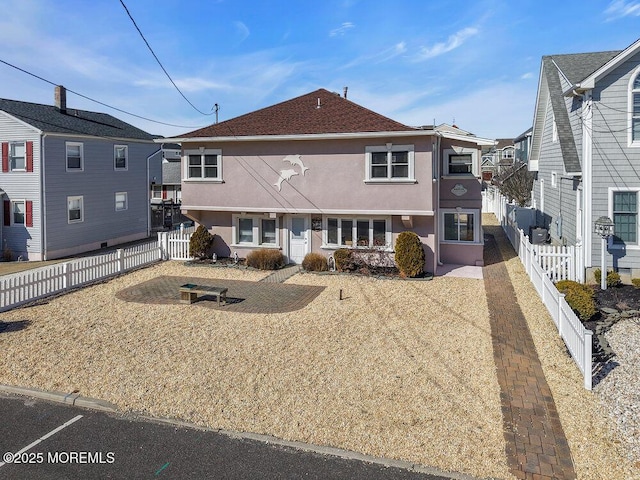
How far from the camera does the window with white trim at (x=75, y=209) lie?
24.1 meters

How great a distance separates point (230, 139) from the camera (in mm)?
19344

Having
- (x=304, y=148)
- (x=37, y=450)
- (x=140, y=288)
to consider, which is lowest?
(x=37, y=450)

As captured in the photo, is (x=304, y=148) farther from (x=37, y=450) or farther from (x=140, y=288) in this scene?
(x=37, y=450)

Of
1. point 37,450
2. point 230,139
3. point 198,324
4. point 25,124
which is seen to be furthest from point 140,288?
point 25,124

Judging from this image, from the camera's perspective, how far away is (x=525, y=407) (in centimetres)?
721

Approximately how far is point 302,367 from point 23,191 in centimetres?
2087

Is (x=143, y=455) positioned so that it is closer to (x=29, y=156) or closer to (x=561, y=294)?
(x=561, y=294)

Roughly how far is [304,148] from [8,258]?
1613 cm

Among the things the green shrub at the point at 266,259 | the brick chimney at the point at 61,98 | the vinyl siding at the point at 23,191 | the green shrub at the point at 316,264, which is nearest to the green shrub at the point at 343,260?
the green shrub at the point at 316,264

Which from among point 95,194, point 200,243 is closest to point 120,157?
point 95,194

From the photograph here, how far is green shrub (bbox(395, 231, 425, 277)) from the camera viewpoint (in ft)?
55.8

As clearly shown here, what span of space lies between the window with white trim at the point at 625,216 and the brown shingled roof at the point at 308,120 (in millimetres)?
7623

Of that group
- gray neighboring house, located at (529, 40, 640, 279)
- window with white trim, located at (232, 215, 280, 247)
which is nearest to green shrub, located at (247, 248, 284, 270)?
window with white trim, located at (232, 215, 280, 247)

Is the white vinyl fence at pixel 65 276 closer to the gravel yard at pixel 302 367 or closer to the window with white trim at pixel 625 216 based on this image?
the gravel yard at pixel 302 367
